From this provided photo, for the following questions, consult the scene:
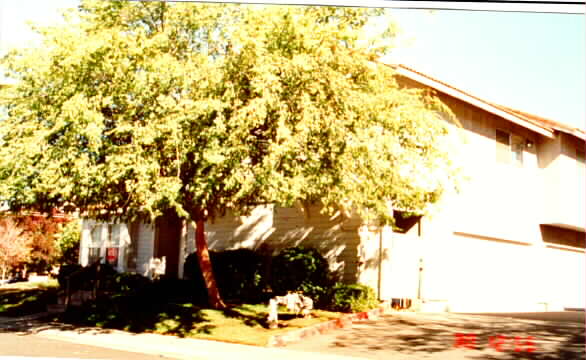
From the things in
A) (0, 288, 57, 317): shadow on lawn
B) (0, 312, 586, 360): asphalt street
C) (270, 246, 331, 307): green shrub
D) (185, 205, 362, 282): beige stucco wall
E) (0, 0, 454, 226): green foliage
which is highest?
(0, 0, 454, 226): green foliage

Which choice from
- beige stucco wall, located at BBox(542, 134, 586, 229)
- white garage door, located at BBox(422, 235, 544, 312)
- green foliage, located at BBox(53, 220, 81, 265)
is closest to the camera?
white garage door, located at BBox(422, 235, 544, 312)

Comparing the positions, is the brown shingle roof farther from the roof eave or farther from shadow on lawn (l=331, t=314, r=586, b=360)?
shadow on lawn (l=331, t=314, r=586, b=360)

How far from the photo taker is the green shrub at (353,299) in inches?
620

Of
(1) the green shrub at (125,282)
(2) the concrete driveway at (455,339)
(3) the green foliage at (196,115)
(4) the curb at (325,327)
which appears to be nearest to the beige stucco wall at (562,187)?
(2) the concrete driveway at (455,339)

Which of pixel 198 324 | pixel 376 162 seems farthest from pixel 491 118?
pixel 198 324

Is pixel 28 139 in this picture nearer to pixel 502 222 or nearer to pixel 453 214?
pixel 453 214

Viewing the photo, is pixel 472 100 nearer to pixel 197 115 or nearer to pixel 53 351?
pixel 197 115

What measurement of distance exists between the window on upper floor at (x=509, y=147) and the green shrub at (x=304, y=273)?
26.5 feet

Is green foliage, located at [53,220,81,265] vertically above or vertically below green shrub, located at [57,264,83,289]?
above

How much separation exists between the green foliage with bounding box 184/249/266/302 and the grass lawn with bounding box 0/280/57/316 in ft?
14.5

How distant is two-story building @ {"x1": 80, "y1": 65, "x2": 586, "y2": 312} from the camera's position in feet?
57.3

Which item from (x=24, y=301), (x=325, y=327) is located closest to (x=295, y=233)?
(x=325, y=327)

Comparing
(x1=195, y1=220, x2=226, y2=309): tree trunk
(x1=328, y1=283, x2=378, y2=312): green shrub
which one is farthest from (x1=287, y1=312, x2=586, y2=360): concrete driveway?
(x1=195, y1=220, x2=226, y2=309): tree trunk

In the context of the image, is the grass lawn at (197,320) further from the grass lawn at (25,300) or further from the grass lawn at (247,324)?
the grass lawn at (25,300)
